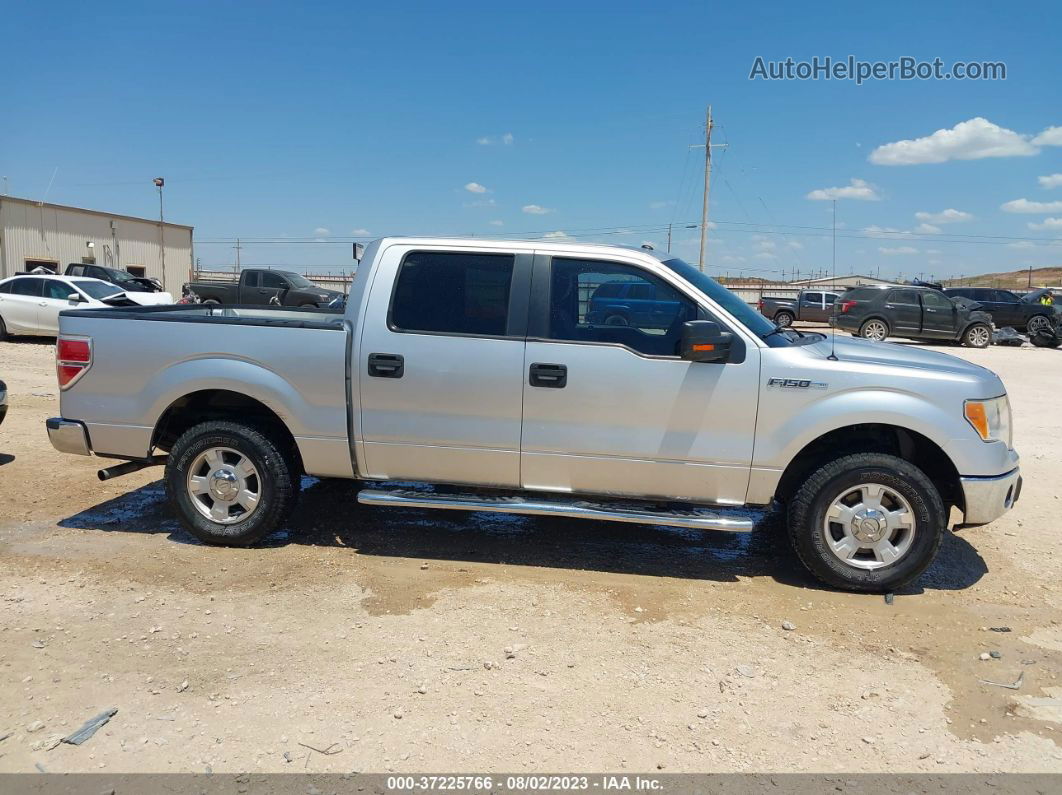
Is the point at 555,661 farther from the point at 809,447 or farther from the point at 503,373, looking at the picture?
the point at 809,447

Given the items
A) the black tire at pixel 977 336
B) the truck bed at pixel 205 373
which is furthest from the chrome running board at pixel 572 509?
the black tire at pixel 977 336

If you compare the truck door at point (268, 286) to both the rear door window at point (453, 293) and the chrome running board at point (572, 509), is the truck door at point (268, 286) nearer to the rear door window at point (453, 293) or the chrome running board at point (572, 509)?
the rear door window at point (453, 293)

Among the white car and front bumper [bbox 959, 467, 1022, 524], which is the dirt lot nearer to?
front bumper [bbox 959, 467, 1022, 524]

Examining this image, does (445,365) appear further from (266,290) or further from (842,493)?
(266,290)

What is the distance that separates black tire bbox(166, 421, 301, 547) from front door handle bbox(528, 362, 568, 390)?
1781mm

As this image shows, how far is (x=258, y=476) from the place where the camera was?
4973 millimetres

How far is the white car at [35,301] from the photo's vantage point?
16234 millimetres

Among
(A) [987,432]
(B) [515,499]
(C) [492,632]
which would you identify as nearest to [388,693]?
(C) [492,632]

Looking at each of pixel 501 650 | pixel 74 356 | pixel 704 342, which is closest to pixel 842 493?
pixel 704 342

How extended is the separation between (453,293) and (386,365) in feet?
2.02

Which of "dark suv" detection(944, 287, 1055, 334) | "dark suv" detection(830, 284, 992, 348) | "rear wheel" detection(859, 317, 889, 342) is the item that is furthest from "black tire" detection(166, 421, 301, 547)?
"dark suv" detection(944, 287, 1055, 334)

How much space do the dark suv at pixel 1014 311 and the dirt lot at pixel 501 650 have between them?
2249 centimetres

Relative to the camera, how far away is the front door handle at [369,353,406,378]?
4699 millimetres

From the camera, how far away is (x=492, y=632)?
157 inches
